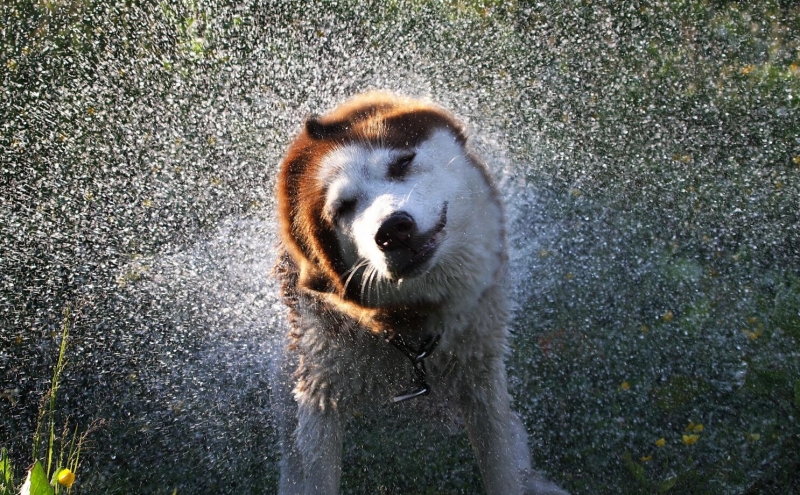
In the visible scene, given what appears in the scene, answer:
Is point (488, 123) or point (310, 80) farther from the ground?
point (310, 80)

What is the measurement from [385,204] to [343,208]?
262 mm

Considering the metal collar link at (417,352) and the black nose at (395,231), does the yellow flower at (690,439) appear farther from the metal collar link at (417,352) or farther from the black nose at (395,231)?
the black nose at (395,231)

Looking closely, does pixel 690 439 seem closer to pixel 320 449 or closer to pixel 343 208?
pixel 320 449

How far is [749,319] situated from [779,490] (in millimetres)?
913

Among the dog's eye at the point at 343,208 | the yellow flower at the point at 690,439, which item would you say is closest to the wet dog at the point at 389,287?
the dog's eye at the point at 343,208

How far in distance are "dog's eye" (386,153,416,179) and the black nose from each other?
0.27 metres

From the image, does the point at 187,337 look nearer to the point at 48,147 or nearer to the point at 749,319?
the point at 48,147

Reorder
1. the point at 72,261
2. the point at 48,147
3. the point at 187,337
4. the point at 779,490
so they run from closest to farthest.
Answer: the point at 779,490
the point at 187,337
the point at 72,261
the point at 48,147

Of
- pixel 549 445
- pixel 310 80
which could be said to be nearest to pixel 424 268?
pixel 549 445

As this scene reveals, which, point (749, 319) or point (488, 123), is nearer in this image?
point (749, 319)

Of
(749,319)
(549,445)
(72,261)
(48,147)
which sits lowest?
(549,445)

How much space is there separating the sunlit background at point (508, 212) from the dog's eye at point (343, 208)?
32.8 inches

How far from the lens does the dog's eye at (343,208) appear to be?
2656mm

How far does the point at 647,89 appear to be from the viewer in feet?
15.0
